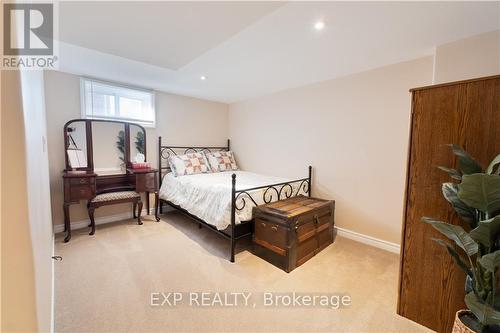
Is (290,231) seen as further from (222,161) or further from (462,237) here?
(222,161)

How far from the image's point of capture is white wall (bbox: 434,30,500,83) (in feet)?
5.96

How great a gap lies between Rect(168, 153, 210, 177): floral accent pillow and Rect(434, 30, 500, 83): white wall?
3279mm

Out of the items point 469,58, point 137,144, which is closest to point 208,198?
point 137,144

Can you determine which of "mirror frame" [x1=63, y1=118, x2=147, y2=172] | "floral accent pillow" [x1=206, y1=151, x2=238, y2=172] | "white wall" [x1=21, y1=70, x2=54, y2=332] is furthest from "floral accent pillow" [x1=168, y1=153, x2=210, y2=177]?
"white wall" [x1=21, y1=70, x2=54, y2=332]

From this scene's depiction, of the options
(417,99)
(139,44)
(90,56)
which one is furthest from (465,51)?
(90,56)

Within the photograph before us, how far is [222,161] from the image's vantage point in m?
4.26

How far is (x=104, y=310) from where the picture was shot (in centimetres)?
161

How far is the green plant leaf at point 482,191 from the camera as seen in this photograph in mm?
986

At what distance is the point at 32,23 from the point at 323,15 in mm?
2251

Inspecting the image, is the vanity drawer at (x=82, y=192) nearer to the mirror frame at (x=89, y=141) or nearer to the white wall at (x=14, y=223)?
the mirror frame at (x=89, y=141)

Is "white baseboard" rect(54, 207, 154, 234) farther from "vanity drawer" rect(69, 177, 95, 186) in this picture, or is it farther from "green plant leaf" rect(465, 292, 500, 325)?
"green plant leaf" rect(465, 292, 500, 325)

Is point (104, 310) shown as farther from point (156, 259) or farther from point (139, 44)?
point (139, 44)

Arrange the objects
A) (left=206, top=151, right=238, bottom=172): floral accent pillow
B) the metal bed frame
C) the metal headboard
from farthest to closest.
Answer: (left=206, top=151, right=238, bottom=172): floral accent pillow < the metal headboard < the metal bed frame

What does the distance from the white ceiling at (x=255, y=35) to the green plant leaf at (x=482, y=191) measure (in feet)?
4.16
